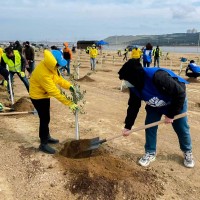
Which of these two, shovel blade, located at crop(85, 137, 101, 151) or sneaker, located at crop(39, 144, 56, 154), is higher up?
shovel blade, located at crop(85, 137, 101, 151)

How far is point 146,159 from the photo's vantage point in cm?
463

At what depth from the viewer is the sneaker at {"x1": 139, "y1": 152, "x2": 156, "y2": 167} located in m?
4.60

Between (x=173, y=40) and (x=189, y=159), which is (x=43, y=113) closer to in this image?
(x=189, y=159)

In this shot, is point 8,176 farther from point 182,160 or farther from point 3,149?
point 182,160

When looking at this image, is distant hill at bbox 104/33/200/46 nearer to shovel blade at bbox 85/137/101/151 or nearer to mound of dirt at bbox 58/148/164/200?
shovel blade at bbox 85/137/101/151

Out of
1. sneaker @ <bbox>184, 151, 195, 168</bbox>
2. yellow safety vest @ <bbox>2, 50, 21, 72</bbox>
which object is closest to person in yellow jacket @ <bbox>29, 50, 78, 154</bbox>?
sneaker @ <bbox>184, 151, 195, 168</bbox>

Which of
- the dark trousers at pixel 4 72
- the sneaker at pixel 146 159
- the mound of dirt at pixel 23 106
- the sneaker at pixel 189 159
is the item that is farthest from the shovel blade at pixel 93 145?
the dark trousers at pixel 4 72

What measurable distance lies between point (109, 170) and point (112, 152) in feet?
2.44

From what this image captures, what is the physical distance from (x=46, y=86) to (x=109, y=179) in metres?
1.58

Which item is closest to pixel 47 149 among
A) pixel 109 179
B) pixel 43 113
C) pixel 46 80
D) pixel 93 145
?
pixel 43 113

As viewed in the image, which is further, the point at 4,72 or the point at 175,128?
the point at 4,72

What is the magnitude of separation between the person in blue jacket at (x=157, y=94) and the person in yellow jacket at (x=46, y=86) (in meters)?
1.07

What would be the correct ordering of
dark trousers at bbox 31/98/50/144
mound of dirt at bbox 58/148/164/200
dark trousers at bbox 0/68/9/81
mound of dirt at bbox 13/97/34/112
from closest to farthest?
mound of dirt at bbox 58/148/164/200 < dark trousers at bbox 31/98/50/144 < mound of dirt at bbox 13/97/34/112 < dark trousers at bbox 0/68/9/81

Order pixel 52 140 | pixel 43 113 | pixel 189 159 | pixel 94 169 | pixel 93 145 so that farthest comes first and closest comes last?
1. pixel 52 140
2. pixel 43 113
3. pixel 93 145
4. pixel 189 159
5. pixel 94 169
